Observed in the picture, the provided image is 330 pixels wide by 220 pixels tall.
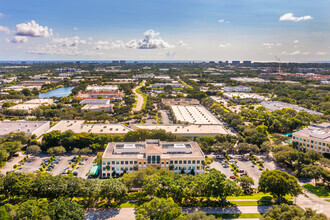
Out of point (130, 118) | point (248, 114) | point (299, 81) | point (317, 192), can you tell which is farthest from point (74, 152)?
point (299, 81)

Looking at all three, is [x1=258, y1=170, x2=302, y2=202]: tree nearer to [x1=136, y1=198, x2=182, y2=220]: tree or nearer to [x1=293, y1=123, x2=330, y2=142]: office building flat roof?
[x1=136, y1=198, x2=182, y2=220]: tree

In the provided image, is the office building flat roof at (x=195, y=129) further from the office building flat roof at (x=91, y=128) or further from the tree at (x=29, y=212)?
the tree at (x=29, y=212)

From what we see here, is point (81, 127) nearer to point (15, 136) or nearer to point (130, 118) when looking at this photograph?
point (15, 136)

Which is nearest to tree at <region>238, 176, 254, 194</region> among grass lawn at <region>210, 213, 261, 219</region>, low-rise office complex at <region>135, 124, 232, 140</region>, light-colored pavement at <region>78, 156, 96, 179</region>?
grass lawn at <region>210, 213, 261, 219</region>

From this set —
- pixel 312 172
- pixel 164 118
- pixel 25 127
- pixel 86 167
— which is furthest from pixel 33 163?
pixel 312 172

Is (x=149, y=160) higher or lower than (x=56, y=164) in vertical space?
higher

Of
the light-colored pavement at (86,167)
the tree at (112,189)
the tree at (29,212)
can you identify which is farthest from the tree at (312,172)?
the tree at (29,212)

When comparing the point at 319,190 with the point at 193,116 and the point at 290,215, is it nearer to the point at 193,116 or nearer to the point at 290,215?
the point at 290,215
